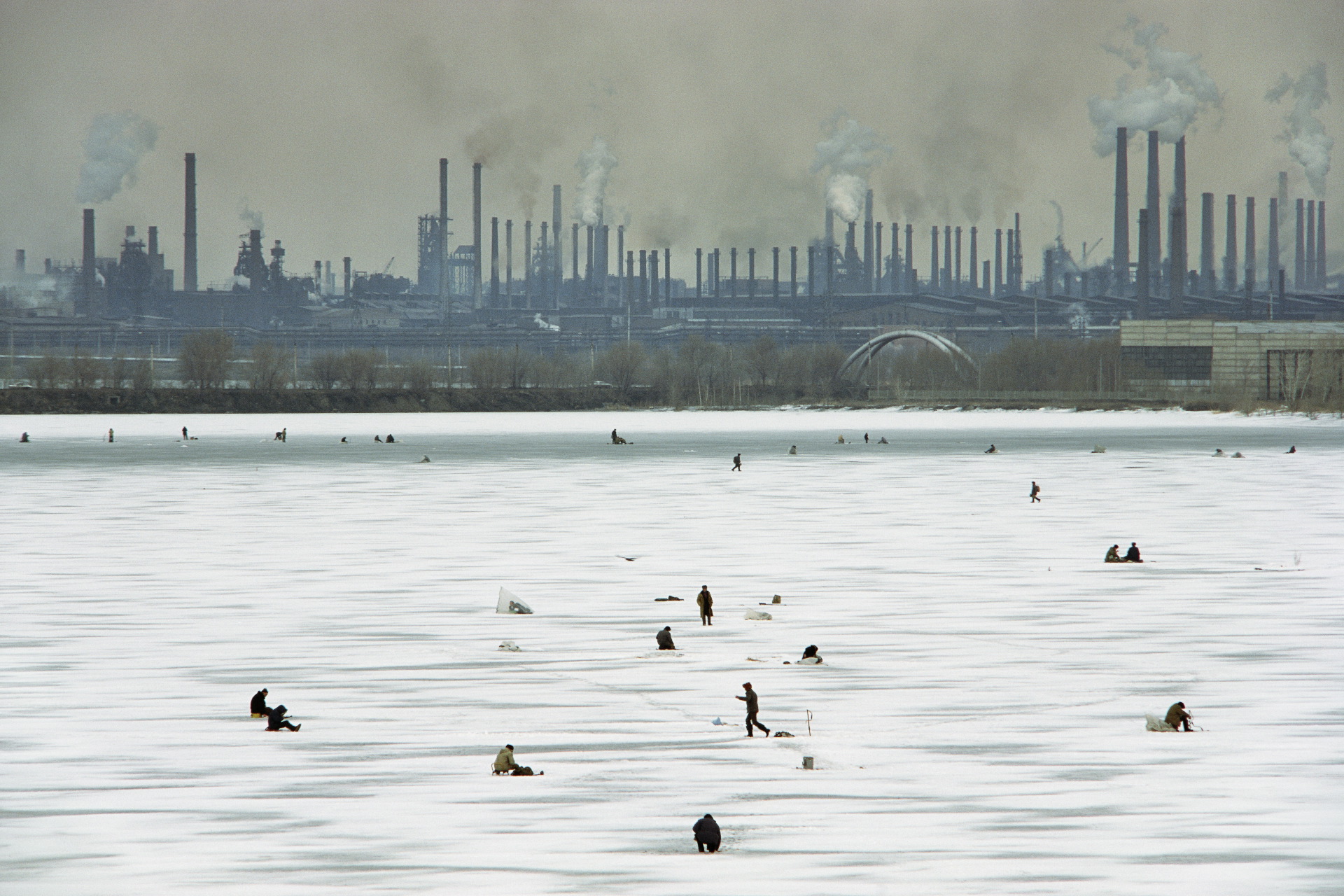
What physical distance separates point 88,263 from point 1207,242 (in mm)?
129372

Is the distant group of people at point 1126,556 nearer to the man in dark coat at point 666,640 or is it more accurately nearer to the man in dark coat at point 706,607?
the man in dark coat at point 706,607

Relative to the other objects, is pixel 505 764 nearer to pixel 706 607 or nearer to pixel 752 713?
pixel 752 713

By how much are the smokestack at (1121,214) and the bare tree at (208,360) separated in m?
83.9

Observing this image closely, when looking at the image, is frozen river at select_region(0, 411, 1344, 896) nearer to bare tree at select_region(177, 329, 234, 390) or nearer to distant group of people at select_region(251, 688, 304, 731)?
distant group of people at select_region(251, 688, 304, 731)

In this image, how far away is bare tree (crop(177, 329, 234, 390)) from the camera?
5512 inches

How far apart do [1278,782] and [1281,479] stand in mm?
39516

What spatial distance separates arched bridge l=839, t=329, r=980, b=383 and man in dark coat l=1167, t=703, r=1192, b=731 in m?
141

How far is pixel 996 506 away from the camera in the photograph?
41594mm

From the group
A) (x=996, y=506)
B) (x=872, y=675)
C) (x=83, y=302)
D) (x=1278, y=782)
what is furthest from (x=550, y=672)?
(x=83, y=302)

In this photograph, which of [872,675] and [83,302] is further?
[83,302]

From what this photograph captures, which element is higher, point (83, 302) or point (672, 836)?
point (83, 302)

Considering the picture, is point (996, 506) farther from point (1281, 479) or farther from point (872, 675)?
point (872, 675)

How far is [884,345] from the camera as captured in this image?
531ft

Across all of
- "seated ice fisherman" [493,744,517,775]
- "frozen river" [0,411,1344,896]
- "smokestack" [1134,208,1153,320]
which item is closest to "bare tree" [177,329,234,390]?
"smokestack" [1134,208,1153,320]
